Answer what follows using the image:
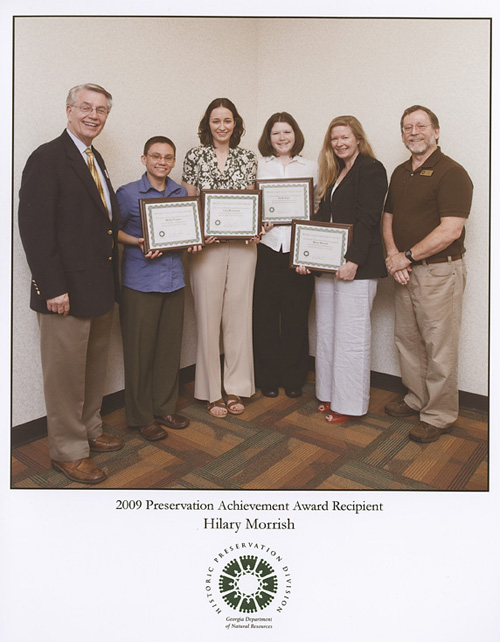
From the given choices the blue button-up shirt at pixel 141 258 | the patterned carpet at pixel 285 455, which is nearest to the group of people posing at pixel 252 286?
the blue button-up shirt at pixel 141 258

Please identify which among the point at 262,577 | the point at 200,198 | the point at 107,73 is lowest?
the point at 262,577

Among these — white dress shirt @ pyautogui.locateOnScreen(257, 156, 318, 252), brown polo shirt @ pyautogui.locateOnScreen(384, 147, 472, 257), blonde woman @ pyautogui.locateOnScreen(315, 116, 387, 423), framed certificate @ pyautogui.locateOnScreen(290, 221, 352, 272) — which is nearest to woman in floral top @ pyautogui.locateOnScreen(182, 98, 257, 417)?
white dress shirt @ pyautogui.locateOnScreen(257, 156, 318, 252)

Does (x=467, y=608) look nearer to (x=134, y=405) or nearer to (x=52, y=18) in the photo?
(x=134, y=405)

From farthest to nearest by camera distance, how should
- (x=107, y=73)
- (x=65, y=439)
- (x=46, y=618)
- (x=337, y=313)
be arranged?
(x=337, y=313) → (x=107, y=73) → (x=65, y=439) → (x=46, y=618)

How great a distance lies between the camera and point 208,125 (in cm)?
239

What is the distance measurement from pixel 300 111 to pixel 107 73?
121 centimetres

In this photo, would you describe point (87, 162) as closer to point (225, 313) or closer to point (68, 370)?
point (68, 370)

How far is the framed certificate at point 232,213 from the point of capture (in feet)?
7.45

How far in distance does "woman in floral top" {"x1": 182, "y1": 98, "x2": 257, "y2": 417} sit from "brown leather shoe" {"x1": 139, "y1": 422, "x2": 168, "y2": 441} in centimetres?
33

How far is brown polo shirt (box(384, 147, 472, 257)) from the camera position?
2.10 m

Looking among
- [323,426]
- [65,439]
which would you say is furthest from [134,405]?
[323,426]

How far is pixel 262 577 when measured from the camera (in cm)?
137

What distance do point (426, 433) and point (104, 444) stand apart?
1.55 metres

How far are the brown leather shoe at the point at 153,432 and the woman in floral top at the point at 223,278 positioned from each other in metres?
0.33
